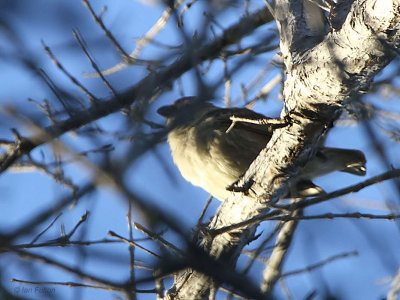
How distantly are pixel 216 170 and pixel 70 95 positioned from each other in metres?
2.52

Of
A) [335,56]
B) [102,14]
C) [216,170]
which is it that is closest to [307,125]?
[335,56]

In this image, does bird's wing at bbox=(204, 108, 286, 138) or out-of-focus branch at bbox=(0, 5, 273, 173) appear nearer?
out-of-focus branch at bbox=(0, 5, 273, 173)

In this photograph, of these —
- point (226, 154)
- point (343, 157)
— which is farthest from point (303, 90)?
point (343, 157)

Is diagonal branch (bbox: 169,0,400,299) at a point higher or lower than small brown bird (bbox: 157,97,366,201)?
lower

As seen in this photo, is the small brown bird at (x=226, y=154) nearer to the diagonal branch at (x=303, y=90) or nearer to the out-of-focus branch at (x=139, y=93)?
the out-of-focus branch at (x=139, y=93)

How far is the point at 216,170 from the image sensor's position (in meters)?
4.71

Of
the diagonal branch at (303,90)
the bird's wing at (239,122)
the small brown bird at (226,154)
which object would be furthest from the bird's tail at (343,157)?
the diagonal branch at (303,90)

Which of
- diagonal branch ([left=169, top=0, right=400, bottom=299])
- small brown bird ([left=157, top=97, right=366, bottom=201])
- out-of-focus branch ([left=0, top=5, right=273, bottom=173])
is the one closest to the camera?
out-of-focus branch ([left=0, top=5, right=273, bottom=173])

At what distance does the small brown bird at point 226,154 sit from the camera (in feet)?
15.5

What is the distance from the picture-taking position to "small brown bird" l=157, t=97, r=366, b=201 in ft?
15.5

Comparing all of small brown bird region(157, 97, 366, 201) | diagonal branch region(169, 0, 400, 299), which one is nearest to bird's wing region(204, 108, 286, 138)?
small brown bird region(157, 97, 366, 201)

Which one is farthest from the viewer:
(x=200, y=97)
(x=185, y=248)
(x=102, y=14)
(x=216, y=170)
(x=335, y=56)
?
(x=216, y=170)

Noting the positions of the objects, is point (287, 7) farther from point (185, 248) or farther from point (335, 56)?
point (185, 248)

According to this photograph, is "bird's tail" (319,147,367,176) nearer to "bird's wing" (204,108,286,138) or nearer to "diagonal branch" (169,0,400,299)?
"bird's wing" (204,108,286,138)
